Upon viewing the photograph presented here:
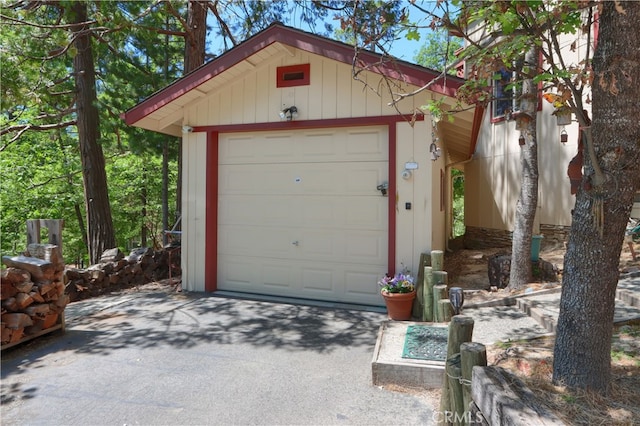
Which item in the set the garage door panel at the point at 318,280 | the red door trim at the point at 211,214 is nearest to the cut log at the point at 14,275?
the red door trim at the point at 211,214

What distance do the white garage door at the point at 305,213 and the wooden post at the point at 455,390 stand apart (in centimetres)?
320

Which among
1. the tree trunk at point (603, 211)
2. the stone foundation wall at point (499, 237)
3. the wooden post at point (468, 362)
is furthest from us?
the stone foundation wall at point (499, 237)

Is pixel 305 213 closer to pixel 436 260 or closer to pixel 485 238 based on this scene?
pixel 436 260

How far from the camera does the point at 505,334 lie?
398cm

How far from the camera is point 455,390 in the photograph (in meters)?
2.43

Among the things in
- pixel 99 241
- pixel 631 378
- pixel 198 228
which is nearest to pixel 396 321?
pixel 631 378

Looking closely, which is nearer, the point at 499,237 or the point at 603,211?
the point at 603,211

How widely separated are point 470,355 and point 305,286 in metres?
4.02

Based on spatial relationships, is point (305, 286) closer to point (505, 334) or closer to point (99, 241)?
point (505, 334)

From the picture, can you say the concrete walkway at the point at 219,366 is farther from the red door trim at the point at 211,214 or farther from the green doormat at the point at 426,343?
the red door trim at the point at 211,214

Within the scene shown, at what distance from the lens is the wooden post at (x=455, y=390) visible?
239cm

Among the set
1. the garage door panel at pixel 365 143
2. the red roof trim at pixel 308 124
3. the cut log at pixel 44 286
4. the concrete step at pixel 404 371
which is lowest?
the concrete step at pixel 404 371

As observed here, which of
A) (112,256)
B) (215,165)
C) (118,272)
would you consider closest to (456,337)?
(215,165)

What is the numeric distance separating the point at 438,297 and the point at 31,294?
4382 millimetres
